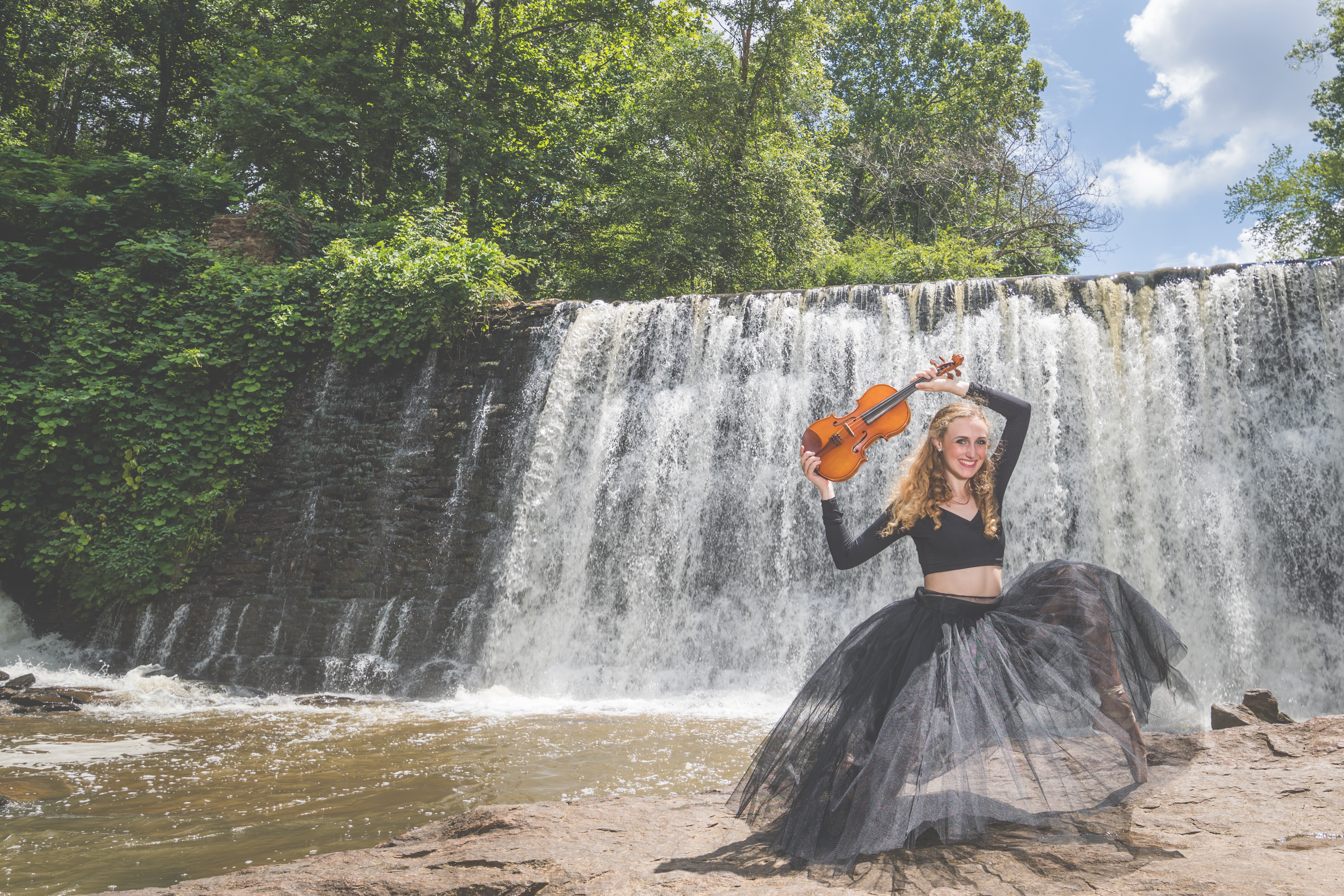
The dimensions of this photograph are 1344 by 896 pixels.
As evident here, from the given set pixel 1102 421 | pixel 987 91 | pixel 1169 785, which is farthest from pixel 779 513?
pixel 987 91

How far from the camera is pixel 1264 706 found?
4371 mm

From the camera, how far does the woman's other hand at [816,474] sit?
2881mm

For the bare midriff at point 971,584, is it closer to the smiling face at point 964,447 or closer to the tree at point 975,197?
the smiling face at point 964,447

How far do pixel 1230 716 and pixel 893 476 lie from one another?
16.7 feet

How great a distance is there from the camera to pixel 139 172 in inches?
505

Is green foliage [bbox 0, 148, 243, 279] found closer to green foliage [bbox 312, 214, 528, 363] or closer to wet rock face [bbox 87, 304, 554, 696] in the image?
green foliage [bbox 312, 214, 528, 363]

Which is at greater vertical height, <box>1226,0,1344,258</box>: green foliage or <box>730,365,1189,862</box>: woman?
<box>1226,0,1344,258</box>: green foliage

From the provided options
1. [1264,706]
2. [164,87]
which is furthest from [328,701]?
[164,87]

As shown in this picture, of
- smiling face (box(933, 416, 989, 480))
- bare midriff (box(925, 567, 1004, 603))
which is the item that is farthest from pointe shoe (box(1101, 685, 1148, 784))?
smiling face (box(933, 416, 989, 480))

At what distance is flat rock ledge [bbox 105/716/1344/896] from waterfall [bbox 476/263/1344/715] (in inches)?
211

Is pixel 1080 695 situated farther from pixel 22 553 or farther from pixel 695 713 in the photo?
pixel 22 553

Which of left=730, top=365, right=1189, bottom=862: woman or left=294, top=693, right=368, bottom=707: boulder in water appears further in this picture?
left=294, top=693, right=368, bottom=707: boulder in water

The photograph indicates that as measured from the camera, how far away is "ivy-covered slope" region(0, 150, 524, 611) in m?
10.6

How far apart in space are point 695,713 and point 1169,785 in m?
4.94
